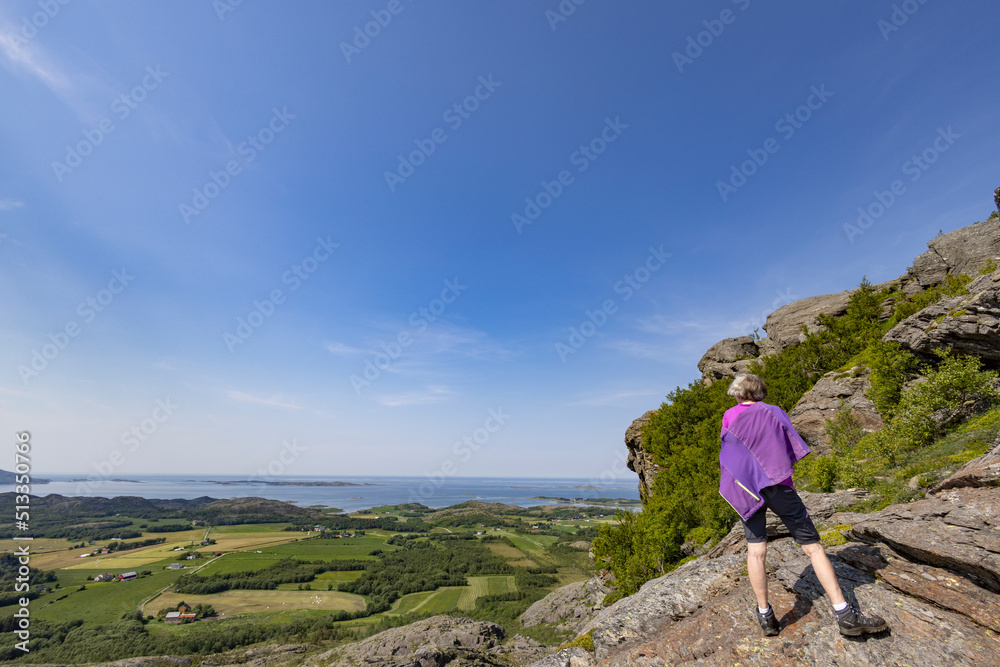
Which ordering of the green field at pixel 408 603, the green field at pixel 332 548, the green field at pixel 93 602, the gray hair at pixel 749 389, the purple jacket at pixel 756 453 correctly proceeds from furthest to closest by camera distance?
1. the green field at pixel 332 548
2. the green field at pixel 408 603
3. the green field at pixel 93 602
4. the gray hair at pixel 749 389
5. the purple jacket at pixel 756 453

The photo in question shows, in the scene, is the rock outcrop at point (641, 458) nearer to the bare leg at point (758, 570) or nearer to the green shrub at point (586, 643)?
the green shrub at point (586, 643)

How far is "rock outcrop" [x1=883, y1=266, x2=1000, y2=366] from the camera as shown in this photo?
1358 cm

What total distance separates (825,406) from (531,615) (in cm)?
8972

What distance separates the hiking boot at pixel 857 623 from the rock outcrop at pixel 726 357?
1667 inches

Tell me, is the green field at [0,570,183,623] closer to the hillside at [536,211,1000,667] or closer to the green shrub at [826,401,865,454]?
the hillside at [536,211,1000,667]

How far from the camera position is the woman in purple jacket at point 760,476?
5043 mm

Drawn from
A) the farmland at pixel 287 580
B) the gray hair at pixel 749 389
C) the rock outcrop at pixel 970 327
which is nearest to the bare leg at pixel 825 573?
the gray hair at pixel 749 389

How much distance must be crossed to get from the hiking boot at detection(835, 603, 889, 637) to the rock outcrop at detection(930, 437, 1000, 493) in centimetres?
390

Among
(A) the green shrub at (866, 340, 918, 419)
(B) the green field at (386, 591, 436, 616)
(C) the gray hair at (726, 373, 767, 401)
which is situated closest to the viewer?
(C) the gray hair at (726, 373, 767, 401)

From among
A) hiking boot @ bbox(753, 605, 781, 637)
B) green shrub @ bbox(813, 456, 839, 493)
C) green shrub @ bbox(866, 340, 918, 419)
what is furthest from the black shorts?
green shrub @ bbox(866, 340, 918, 419)

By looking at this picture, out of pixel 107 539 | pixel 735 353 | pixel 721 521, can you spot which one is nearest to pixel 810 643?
pixel 721 521

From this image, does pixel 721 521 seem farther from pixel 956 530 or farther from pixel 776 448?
pixel 776 448

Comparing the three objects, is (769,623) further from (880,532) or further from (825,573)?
(880,532)

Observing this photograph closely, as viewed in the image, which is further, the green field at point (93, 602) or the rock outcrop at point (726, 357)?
the green field at point (93, 602)
